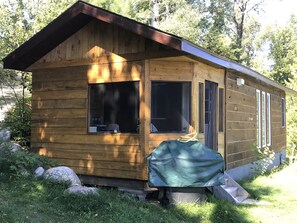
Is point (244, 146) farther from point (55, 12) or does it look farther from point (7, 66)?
point (55, 12)

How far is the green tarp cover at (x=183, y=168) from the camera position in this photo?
661cm

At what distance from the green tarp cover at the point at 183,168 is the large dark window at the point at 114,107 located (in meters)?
1.29

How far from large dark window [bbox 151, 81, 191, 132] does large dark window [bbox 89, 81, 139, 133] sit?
1.23 feet

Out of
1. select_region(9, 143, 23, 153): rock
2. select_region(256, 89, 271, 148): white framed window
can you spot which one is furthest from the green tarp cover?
select_region(256, 89, 271, 148): white framed window

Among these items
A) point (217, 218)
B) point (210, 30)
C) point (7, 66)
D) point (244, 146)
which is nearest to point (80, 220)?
point (217, 218)

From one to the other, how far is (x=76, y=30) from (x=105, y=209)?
440cm

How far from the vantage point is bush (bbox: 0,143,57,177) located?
7.71 m

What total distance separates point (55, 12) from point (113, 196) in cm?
897

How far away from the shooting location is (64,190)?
6.76 m

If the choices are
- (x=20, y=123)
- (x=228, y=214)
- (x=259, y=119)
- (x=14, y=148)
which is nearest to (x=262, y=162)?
(x=259, y=119)

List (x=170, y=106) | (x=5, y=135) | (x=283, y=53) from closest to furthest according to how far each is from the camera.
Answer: (x=170, y=106) < (x=5, y=135) < (x=283, y=53)

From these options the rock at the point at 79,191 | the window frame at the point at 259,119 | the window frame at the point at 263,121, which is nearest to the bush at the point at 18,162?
the rock at the point at 79,191

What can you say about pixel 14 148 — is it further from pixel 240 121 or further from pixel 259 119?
pixel 259 119

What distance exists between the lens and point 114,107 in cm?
822
